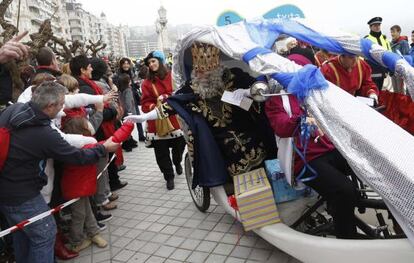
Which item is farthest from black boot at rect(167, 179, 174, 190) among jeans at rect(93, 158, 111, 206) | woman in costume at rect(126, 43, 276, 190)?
woman in costume at rect(126, 43, 276, 190)

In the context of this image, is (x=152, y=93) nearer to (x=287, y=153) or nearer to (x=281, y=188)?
(x=281, y=188)

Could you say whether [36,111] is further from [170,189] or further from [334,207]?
[170,189]

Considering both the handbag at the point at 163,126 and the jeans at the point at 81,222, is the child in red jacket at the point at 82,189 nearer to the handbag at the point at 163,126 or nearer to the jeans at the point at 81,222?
the jeans at the point at 81,222

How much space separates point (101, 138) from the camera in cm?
464

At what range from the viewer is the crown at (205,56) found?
11.3ft

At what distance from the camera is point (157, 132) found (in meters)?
5.07

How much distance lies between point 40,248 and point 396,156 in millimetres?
2635

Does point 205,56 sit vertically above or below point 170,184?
above

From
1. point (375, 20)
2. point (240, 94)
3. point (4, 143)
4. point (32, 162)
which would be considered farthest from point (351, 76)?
point (375, 20)

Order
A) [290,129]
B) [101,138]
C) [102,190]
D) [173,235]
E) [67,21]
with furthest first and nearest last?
[67,21] → [101,138] → [102,190] → [173,235] → [290,129]

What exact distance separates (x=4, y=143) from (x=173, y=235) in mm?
1955

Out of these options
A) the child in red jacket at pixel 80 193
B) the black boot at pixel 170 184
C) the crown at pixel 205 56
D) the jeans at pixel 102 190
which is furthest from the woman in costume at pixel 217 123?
the black boot at pixel 170 184

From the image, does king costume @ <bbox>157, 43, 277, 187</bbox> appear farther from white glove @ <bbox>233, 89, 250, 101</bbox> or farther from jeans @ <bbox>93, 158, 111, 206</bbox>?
jeans @ <bbox>93, 158, 111, 206</bbox>

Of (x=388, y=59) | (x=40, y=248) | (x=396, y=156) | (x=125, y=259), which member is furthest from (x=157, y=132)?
→ (x=396, y=156)
